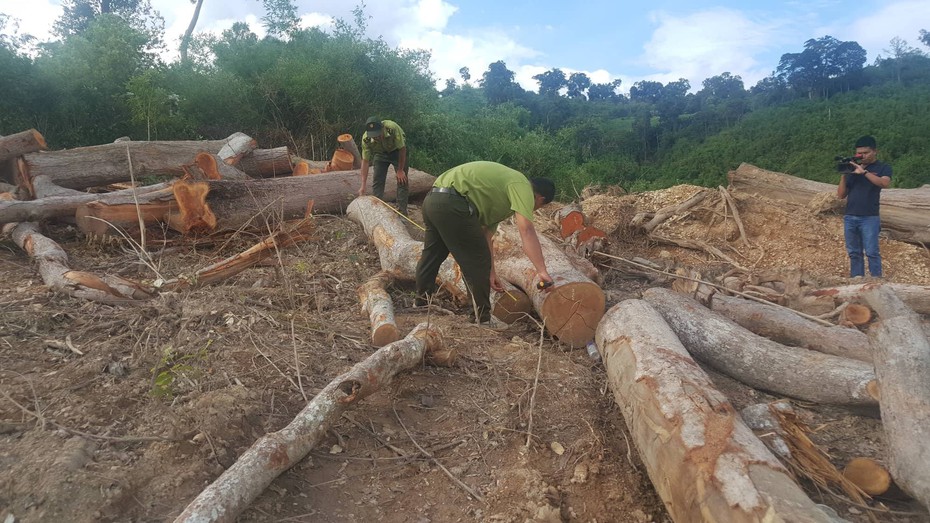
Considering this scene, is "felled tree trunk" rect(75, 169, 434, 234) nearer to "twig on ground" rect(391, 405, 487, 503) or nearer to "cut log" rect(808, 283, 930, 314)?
"twig on ground" rect(391, 405, 487, 503)

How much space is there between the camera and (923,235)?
26.0 feet

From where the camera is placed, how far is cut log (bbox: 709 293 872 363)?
364cm

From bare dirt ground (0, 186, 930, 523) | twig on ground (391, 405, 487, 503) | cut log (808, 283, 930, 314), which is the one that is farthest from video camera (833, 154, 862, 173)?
twig on ground (391, 405, 487, 503)

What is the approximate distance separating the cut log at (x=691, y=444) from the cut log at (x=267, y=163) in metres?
7.33

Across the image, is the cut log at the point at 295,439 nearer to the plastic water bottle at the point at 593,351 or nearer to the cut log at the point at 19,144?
the plastic water bottle at the point at 593,351

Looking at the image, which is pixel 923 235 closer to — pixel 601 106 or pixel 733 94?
pixel 733 94

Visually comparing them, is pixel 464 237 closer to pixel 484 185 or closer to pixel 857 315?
pixel 484 185

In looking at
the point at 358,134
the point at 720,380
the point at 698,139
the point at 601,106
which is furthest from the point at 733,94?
the point at 720,380

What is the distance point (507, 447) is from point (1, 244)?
567 centimetres

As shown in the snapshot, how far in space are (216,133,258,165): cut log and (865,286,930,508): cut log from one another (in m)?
8.12

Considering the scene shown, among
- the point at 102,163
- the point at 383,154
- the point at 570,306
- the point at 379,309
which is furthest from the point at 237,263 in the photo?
the point at 102,163

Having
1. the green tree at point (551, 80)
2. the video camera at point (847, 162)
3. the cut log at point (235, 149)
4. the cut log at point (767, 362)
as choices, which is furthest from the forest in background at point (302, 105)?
the green tree at point (551, 80)

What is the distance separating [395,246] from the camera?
17.9ft

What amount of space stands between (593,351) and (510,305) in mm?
843
